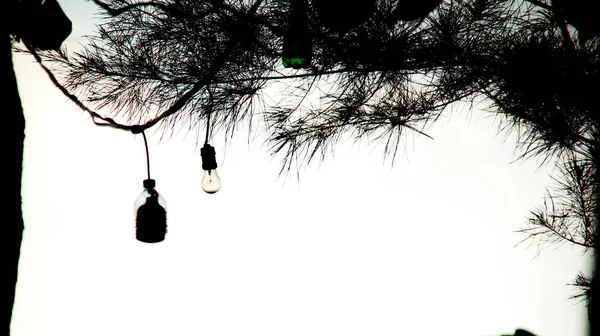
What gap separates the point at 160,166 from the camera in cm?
151

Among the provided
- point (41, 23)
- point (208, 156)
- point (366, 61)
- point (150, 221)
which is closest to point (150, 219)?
point (150, 221)

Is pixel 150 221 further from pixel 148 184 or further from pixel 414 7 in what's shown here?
pixel 414 7

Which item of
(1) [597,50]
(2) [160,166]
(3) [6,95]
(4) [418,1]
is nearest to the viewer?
(4) [418,1]

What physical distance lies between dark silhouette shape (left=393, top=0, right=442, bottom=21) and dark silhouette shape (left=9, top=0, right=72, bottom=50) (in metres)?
0.63

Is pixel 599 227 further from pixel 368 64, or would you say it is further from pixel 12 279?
pixel 12 279

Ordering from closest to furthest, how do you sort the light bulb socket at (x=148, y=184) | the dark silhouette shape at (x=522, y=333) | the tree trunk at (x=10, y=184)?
the tree trunk at (x=10, y=184), the light bulb socket at (x=148, y=184), the dark silhouette shape at (x=522, y=333)

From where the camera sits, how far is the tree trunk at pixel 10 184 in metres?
0.82

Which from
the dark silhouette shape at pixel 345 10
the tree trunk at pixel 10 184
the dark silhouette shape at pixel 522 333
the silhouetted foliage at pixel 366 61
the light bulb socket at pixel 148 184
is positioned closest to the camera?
the dark silhouette shape at pixel 345 10

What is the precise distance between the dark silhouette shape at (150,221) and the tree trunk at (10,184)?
254 millimetres

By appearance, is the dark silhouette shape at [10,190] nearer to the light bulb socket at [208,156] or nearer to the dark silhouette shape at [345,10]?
the light bulb socket at [208,156]

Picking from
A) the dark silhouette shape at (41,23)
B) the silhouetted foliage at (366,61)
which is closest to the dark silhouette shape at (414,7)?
the silhouetted foliage at (366,61)

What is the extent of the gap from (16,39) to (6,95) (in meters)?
0.13

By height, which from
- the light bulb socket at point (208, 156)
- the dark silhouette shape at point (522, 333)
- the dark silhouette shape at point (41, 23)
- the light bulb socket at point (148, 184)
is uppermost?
the dark silhouette shape at point (41, 23)

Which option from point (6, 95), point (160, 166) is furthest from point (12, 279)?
point (160, 166)
